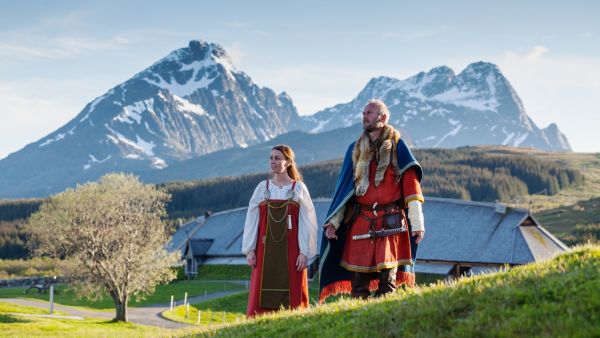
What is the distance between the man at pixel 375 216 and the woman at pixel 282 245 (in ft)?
2.97

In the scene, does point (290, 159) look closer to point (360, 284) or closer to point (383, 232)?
point (383, 232)

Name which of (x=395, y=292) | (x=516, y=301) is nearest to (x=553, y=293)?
(x=516, y=301)

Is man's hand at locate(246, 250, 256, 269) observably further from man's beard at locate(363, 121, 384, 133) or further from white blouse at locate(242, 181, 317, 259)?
man's beard at locate(363, 121, 384, 133)

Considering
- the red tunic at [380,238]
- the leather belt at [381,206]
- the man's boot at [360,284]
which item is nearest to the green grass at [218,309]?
the man's boot at [360,284]

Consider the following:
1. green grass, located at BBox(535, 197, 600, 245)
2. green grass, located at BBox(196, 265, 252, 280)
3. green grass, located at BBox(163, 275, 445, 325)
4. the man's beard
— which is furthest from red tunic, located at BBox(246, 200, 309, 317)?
green grass, located at BBox(535, 197, 600, 245)

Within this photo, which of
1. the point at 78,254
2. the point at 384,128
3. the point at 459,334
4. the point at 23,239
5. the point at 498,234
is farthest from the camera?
the point at 23,239

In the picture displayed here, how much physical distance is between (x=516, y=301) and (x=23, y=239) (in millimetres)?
156119

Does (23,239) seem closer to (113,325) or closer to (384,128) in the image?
(113,325)

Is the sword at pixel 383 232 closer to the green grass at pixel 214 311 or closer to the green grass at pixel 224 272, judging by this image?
the green grass at pixel 214 311

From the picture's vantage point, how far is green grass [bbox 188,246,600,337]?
768 centimetres

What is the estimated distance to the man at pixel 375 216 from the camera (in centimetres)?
1146

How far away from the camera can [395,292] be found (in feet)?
35.4

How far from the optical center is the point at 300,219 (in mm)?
13047

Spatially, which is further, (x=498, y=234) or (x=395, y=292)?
(x=498, y=234)
